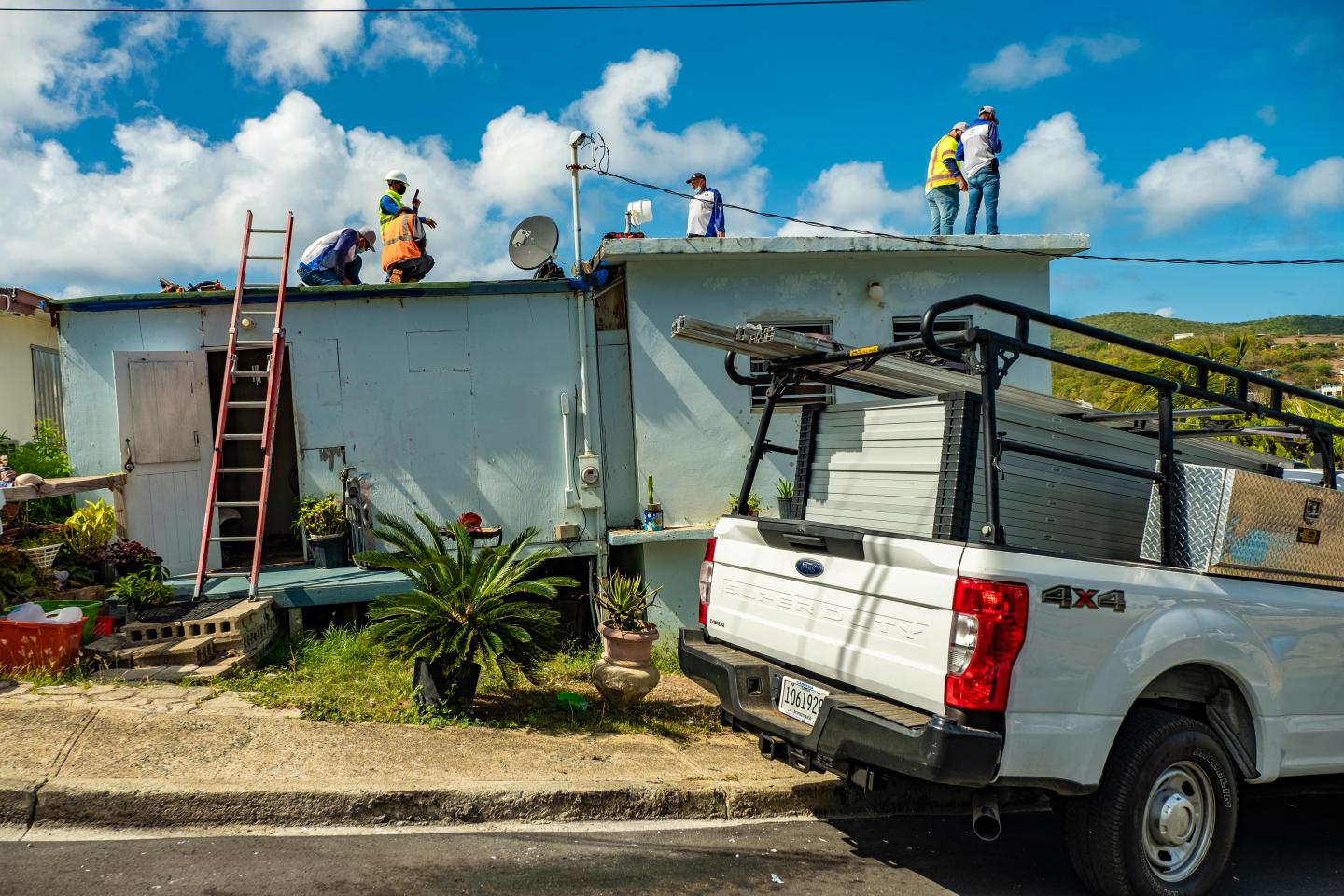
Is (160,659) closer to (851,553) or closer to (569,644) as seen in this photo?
(569,644)

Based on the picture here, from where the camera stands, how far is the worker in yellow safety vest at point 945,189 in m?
10.3

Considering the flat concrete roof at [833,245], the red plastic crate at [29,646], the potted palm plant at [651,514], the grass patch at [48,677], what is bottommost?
the grass patch at [48,677]

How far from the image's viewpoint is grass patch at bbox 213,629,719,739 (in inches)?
235

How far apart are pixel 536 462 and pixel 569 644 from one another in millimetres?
1855

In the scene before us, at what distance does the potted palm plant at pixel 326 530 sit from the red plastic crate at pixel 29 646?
2608 millimetres

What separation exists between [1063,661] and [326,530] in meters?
6.81

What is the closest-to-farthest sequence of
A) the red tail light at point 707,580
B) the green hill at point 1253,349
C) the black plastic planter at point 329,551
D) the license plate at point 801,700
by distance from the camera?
1. the license plate at point 801,700
2. the red tail light at point 707,580
3. the black plastic planter at point 329,551
4. the green hill at point 1253,349

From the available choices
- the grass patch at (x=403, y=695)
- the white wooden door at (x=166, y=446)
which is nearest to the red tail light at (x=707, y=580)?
the grass patch at (x=403, y=695)

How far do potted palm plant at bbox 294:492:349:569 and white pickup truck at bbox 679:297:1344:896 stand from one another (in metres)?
4.95

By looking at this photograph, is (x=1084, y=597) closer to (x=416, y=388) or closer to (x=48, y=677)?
(x=48, y=677)

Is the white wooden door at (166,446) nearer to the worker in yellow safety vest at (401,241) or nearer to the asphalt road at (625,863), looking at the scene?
the worker in yellow safety vest at (401,241)

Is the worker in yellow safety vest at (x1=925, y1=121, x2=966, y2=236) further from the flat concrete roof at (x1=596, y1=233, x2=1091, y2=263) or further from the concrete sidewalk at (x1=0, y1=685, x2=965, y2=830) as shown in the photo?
the concrete sidewalk at (x1=0, y1=685, x2=965, y2=830)

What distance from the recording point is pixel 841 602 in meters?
4.21

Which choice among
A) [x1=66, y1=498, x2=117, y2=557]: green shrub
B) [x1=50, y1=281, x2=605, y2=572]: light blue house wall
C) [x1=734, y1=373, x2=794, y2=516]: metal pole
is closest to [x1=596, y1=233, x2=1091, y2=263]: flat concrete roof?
[x1=50, y1=281, x2=605, y2=572]: light blue house wall
